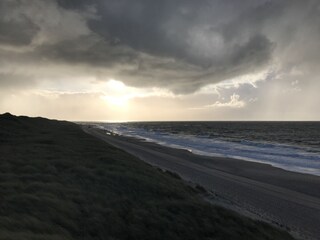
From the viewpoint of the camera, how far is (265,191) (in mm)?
21281

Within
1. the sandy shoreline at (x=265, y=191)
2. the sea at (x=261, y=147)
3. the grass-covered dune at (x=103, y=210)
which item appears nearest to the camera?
the grass-covered dune at (x=103, y=210)

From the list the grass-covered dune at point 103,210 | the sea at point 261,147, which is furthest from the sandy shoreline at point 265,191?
the sea at point 261,147

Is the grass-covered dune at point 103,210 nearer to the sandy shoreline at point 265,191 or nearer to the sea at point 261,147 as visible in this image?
the sandy shoreline at point 265,191

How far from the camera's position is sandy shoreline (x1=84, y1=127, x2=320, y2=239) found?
49.8 feet

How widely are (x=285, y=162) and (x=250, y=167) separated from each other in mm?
8135

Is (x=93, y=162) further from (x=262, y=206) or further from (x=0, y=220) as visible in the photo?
(x=0, y=220)

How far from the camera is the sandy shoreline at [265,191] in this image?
15.2 m

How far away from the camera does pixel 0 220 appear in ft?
30.5

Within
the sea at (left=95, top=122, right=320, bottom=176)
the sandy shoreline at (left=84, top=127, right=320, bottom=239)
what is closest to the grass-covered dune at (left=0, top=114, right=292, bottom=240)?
the sandy shoreline at (left=84, top=127, right=320, bottom=239)

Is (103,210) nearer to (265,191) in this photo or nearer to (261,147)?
(265,191)

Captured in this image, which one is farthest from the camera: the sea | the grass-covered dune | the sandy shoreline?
the sea

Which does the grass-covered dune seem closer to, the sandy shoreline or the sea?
the sandy shoreline

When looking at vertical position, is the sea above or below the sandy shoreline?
above

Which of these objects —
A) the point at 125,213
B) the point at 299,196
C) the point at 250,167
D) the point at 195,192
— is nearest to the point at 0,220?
the point at 125,213
